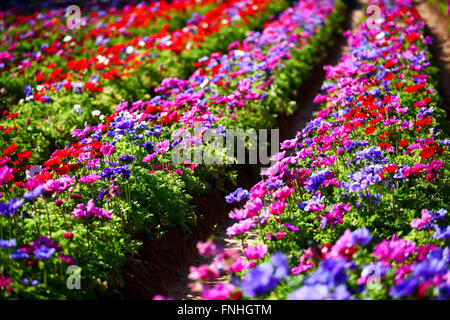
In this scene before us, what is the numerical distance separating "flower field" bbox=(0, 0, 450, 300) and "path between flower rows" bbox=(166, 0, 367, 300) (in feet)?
0.72

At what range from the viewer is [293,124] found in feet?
29.4

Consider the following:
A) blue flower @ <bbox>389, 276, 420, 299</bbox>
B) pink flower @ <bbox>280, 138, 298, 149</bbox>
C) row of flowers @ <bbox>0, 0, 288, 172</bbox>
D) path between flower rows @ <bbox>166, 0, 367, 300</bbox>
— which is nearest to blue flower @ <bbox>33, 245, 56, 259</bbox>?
path between flower rows @ <bbox>166, 0, 367, 300</bbox>

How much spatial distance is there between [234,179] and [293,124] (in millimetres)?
2869

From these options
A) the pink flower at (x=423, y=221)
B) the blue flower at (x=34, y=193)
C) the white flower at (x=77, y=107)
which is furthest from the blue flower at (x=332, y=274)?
the white flower at (x=77, y=107)

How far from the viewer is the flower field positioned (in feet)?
10.7

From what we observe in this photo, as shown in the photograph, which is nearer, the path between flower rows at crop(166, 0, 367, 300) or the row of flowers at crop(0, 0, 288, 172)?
the path between flower rows at crop(166, 0, 367, 300)

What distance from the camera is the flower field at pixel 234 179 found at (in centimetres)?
328

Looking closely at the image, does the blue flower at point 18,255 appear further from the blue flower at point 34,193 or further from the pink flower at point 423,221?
the pink flower at point 423,221

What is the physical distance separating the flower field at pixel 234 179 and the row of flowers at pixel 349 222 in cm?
2

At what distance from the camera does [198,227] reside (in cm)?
559

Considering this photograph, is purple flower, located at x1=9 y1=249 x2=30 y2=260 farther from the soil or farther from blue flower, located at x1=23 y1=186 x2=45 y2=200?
the soil

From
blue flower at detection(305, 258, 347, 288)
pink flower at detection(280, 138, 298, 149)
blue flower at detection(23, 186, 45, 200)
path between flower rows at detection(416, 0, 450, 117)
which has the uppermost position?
blue flower at detection(23, 186, 45, 200)
